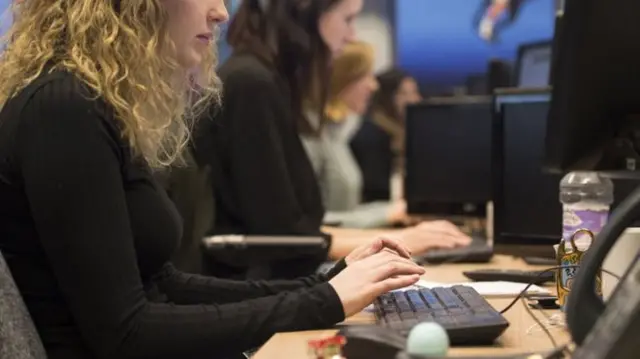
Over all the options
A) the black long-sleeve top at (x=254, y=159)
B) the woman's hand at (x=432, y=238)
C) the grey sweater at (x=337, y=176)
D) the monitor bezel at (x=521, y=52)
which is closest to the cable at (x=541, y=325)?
the woman's hand at (x=432, y=238)

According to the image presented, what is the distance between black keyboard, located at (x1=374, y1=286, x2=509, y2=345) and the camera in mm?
1043

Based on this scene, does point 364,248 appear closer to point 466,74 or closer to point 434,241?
point 434,241

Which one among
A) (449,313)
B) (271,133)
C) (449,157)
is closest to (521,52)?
(449,157)

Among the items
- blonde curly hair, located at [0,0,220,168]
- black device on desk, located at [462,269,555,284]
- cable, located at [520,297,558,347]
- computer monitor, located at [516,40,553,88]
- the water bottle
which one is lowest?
black device on desk, located at [462,269,555,284]

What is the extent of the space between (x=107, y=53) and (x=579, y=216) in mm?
799

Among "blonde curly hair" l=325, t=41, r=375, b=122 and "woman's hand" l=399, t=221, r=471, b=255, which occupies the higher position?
"blonde curly hair" l=325, t=41, r=375, b=122

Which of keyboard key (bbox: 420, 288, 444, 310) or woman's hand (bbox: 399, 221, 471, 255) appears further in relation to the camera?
woman's hand (bbox: 399, 221, 471, 255)

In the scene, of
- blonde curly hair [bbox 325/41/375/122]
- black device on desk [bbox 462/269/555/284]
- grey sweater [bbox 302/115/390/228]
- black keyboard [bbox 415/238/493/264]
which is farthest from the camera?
grey sweater [bbox 302/115/390/228]

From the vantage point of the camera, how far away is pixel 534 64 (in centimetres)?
250

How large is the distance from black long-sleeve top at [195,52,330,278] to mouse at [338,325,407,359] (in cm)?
112

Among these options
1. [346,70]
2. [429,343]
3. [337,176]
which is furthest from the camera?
[337,176]

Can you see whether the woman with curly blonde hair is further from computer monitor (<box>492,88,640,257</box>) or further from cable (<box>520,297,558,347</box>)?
computer monitor (<box>492,88,640,257</box>)

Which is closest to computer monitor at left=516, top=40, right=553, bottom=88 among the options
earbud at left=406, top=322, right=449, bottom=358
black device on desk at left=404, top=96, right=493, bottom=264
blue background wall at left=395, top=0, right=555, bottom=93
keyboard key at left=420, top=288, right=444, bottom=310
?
black device on desk at left=404, top=96, right=493, bottom=264

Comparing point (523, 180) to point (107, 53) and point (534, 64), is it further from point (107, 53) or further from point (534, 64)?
point (107, 53)
